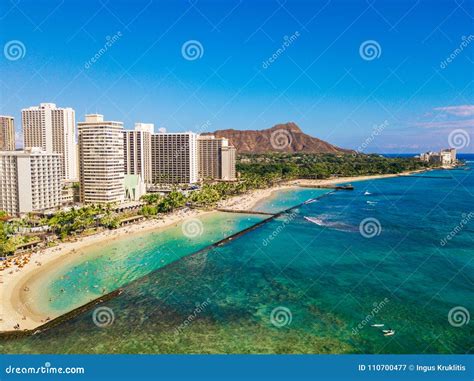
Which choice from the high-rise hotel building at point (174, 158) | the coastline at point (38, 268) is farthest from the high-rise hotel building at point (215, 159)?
the coastline at point (38, 268)

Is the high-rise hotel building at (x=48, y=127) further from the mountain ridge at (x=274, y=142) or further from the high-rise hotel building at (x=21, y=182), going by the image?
the mountain ridge at (x=274, y=142)

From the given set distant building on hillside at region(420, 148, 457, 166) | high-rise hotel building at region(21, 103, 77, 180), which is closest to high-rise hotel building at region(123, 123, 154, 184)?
high-rise hotel building at region(21, 103, 77, 180)

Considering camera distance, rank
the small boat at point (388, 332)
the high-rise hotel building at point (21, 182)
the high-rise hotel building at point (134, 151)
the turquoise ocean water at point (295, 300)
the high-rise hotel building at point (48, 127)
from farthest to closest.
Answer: the high-rise hotel building at point (48, 127)
the high-rise hotel building at point (134, 151)
the high-rise hotel building at point (21, 182)
the small boat at point (388, 332)
the turquoise ocean water at point (295, 300)

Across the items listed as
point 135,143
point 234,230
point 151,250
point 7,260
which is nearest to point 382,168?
point 135,143

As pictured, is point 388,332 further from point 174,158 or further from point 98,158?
point 174,158

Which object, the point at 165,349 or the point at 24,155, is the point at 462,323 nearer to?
the point at 165,349

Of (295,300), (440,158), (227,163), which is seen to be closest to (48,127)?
(227,163)
